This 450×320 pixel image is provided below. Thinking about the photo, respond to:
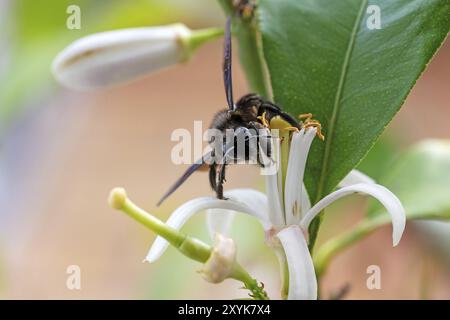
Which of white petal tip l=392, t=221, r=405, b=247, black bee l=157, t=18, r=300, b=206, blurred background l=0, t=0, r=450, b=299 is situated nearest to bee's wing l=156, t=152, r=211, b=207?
black bee l=157, t=18, r=300, b=206

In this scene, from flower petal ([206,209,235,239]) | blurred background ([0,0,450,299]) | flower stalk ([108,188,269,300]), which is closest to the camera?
flower stalk ([108,188,269,300])

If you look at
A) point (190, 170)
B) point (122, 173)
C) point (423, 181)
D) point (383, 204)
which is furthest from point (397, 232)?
point (122, 173)

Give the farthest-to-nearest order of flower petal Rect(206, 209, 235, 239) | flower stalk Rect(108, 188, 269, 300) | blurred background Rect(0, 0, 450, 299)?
1. blurred background Rect(0, 0, 450, 299)
2. flower petal Rect(206, 209, 235, 239)
3. flower stalk Rect(108, 188, 269, 300)

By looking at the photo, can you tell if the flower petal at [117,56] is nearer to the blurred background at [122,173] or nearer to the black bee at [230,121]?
the black bee at [230,121]

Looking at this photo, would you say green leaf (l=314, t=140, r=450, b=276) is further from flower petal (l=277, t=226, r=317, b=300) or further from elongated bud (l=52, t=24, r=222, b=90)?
elongated bud (l=52, t=24, r=222, b=90)

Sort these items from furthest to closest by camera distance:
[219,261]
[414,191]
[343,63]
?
[414,191], [343,63], [219,261]

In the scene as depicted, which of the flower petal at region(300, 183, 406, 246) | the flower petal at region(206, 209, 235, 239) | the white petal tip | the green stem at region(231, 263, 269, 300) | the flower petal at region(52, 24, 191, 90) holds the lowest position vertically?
the green stem at region(231, 263, 269, 300)

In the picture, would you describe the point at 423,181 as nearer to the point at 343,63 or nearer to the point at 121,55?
the point at 343,63
